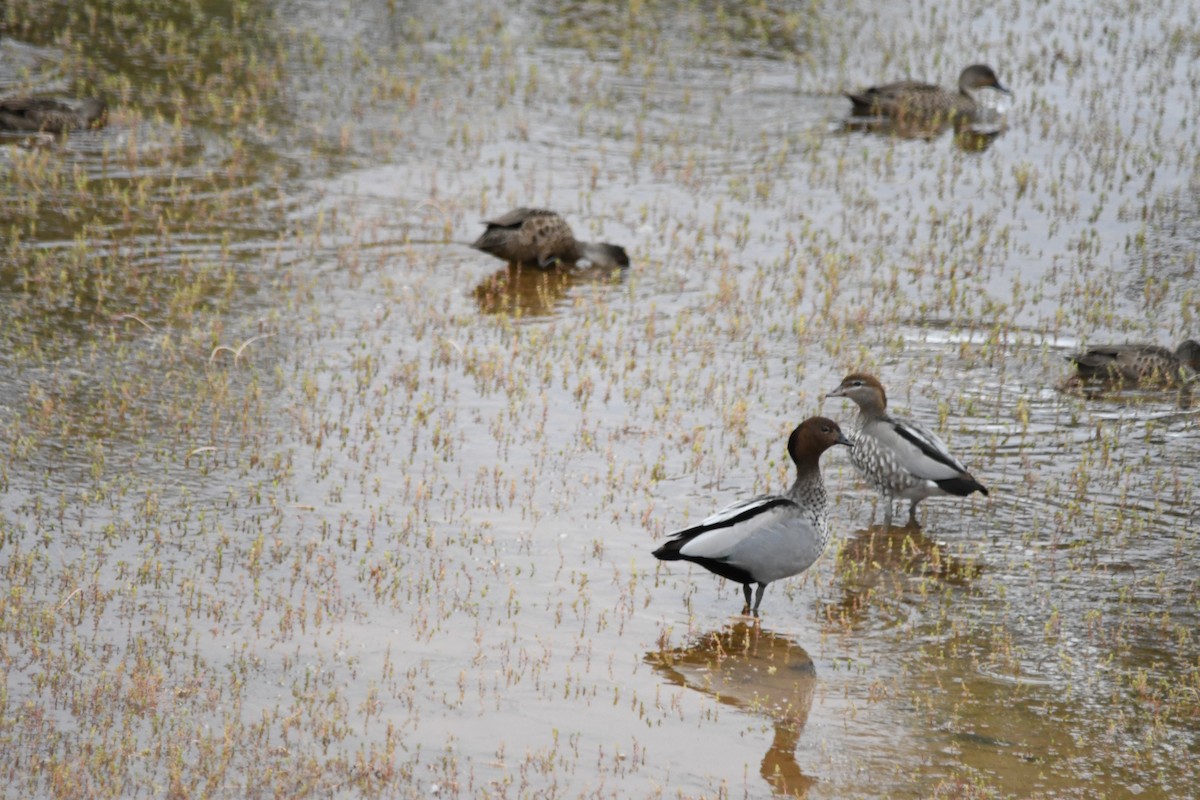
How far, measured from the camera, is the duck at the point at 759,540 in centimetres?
813

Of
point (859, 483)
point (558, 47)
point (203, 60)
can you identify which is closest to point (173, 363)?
point (859, 483)

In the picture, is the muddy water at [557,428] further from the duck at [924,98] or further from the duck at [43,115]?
the duck at [924,98]

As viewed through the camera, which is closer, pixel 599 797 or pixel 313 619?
pixel 599 797

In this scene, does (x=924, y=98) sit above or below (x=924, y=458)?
above

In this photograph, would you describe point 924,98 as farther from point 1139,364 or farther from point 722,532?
point 722,532

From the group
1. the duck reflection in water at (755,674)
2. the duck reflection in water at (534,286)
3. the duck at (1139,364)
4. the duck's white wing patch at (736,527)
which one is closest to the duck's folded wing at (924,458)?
the duck's white wing patch at (736,527)

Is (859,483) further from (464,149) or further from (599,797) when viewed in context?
(464,149)

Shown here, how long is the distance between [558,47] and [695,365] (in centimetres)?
1059

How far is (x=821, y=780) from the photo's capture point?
6.80m

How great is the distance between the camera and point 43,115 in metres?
15.9

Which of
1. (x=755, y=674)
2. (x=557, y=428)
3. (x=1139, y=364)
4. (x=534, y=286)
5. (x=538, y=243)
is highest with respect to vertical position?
(x=538, y=243)

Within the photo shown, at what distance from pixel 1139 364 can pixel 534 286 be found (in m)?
5.54

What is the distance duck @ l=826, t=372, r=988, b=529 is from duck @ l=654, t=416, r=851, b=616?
3.43ft

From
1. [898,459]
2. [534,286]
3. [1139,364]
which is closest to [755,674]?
[898,459]
